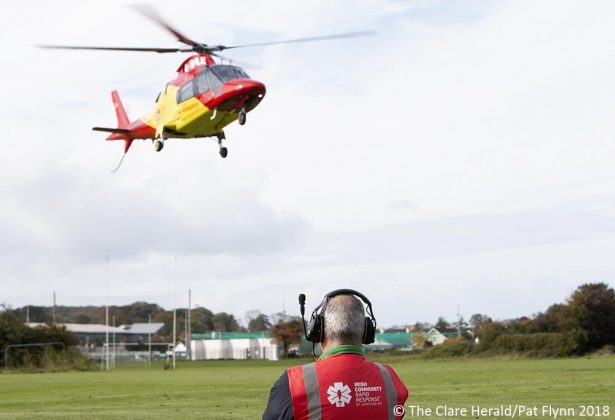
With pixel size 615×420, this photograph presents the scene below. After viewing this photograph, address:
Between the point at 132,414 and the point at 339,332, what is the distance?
17906mm

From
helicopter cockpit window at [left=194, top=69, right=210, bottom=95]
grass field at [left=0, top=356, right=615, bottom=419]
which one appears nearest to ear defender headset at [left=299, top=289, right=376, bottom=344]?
grass field at [left=0, top=356, right=615, bottom=419]

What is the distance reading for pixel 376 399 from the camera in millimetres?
4535

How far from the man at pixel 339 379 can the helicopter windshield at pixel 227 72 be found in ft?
72.9

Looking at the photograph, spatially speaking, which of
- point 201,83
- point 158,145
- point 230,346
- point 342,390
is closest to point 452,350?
point 230,346

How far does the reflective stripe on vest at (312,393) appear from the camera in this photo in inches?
175

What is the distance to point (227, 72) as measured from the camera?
26812 mm

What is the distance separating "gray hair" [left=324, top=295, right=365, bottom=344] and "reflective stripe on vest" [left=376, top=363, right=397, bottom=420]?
0.71 ft

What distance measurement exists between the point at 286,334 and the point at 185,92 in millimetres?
73737

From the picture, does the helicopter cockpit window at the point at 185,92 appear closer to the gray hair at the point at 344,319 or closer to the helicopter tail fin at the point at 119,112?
the helicopter tail fin at the point at 119,112

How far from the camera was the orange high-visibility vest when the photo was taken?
14.5ft

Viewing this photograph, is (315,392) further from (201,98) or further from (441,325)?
(441,325)

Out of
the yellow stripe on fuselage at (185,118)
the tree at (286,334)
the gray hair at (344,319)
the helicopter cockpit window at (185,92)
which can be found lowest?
the gray hair at (344,319)

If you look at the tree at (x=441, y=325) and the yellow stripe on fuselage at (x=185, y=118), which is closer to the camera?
the yellow stripe on fuselage at (x=185, y=118)

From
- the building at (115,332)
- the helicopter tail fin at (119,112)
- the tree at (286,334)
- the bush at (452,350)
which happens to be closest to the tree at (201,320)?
the building at (115,332)
